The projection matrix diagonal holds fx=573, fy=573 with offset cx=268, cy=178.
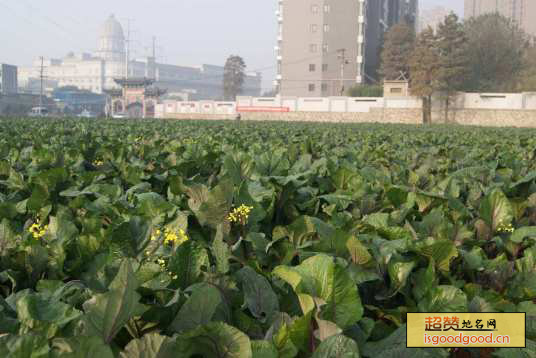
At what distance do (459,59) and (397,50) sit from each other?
17689 mm

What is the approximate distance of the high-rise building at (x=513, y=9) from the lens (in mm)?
116875

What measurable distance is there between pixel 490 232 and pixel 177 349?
1.70 m

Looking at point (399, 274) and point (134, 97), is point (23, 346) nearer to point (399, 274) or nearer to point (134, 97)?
point (399, 274)

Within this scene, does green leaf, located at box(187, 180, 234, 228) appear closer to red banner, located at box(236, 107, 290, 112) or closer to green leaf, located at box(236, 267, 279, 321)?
green leaf, located at box(236, 267, 279, 321)

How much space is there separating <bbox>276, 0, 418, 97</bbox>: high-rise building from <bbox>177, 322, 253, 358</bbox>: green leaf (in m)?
76.8

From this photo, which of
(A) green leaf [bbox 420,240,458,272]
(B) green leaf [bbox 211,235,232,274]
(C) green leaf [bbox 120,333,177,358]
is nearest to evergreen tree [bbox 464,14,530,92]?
(A) green leaf [bbox 420,240,458,272]

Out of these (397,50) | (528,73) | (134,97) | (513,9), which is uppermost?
(513,9)

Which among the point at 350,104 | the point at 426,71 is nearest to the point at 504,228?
the point at 426,71

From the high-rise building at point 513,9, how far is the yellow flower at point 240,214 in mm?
119872

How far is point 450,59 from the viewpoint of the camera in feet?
173

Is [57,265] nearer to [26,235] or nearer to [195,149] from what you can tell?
[26,235]

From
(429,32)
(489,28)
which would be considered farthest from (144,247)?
(489,28)

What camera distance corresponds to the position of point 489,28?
69562mm

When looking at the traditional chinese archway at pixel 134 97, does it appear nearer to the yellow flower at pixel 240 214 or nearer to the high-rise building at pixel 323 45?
the high-rise building at pixel 323 45
